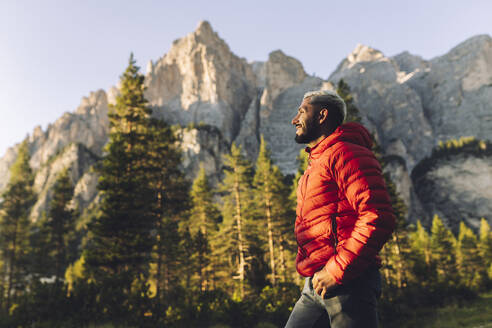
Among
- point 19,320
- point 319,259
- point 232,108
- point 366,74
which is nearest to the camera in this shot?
point 319,259

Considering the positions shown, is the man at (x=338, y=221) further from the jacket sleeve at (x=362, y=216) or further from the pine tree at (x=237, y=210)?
the pine tree at (x=237, y=210)

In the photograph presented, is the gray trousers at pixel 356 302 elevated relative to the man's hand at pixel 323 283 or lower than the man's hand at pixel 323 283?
lower

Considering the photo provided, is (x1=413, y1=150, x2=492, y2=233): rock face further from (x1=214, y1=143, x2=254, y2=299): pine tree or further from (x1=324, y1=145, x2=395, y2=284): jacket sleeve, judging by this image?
(x1=324, y1=145, x2=395, y2=284): jacket sleeve

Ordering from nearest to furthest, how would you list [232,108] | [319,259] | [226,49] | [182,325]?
[319,259] → [182,325] → [232,108] → [226,49]

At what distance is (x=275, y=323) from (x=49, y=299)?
7.95 metres

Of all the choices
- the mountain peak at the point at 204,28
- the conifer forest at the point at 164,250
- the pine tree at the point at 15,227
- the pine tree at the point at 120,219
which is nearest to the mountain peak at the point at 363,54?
the mountain peak at the point at 204,28

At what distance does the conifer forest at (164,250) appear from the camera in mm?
10133

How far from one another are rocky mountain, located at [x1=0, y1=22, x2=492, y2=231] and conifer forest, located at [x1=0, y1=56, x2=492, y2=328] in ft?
182

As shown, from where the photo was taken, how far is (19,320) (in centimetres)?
911

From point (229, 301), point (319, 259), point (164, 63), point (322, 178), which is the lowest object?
point (229, 301)

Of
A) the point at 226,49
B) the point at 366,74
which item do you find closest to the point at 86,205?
the point at 226,49

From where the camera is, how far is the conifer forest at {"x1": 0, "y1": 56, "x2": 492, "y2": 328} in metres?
10.1

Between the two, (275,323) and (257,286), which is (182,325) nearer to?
(275,323)

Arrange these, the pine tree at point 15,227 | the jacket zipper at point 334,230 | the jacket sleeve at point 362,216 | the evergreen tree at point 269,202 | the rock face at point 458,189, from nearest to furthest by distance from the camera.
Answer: the jacket sleeve at point 362,216, the jacket zipper at point 334,230, the evergreen tree at point 269,202, the pine tree at point 15,227, the rock face at point 458,189
